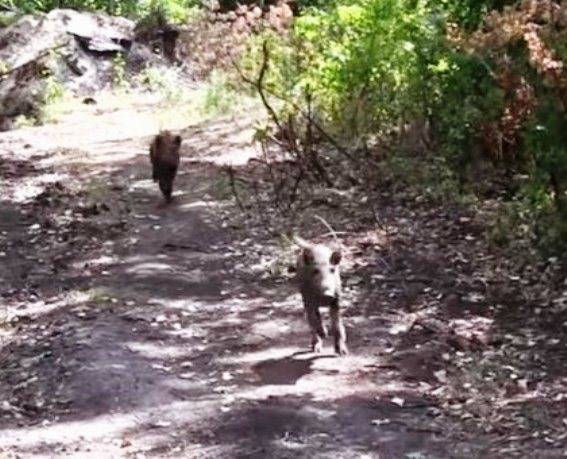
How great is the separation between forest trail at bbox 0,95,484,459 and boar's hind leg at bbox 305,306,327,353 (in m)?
0.10

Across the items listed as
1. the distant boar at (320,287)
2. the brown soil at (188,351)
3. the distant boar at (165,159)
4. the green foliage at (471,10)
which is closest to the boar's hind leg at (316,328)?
the distant boar at (320,287)

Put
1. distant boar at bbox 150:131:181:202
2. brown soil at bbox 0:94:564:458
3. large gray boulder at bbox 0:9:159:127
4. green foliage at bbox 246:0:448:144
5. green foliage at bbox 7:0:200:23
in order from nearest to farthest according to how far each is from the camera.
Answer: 1. brown soil at bbox 0:94:564:458
2. distant boar at bbox 150:131:181:202
3. green foliage at bbox 246:0:448:144
4. large gray boulder at bbox 0:9:159:127
5. green foliage at bbox 7:0:200:23

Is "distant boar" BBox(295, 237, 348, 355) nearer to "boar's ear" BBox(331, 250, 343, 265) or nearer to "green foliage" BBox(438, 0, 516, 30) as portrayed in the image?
"boar's ear" BBox(331, 250, 343, 265)

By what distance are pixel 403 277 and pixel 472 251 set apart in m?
0.76

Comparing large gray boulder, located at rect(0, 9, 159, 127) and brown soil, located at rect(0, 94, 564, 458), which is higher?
large gray boulder, located at rect(0, 9, 159, 127)

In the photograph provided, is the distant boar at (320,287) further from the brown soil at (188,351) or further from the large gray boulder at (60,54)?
the large gray boulder at (60,54)

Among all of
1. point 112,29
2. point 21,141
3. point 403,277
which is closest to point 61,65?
point 112,29

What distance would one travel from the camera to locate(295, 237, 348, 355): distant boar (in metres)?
6.89

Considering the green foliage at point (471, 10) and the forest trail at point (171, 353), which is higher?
the green foliage at point (471, 10)

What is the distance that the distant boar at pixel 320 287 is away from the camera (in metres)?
6.89

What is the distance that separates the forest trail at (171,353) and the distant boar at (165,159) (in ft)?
0.94

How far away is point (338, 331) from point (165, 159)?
15.3ft

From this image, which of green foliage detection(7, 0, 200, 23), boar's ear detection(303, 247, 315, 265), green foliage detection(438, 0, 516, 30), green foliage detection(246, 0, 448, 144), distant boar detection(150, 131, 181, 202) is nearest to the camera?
boar's ear detection(303, 247, 315, 265)

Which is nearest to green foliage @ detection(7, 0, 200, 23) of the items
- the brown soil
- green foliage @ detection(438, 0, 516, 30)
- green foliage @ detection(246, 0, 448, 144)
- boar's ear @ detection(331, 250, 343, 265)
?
green foliage @ detection(246, 0, 448, 144)
